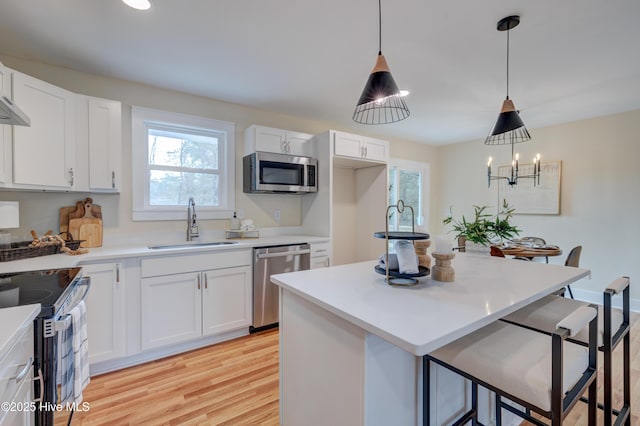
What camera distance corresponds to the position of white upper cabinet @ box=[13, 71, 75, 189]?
6.32ft

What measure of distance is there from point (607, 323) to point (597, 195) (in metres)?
3.58

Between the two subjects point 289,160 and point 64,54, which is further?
point 289,160

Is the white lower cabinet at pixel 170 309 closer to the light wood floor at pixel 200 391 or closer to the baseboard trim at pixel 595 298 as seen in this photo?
the light wood floor at pixel 200 391

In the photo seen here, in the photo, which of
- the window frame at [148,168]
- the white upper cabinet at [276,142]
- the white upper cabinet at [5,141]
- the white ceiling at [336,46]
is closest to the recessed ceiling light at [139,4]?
the white ceiling at [336,46]

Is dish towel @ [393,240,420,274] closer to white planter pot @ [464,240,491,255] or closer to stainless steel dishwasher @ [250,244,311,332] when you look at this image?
white planter pot @ [464,240,491,255]

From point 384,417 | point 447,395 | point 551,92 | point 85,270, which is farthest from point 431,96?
point 85,270

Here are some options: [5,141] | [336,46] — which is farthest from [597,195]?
[5,141]

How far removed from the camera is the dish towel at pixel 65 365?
1160mm

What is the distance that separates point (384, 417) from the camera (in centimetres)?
104

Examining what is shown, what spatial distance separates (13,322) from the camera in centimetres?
90

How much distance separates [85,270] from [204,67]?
6.08 feet

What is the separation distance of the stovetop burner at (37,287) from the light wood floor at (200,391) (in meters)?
0.91

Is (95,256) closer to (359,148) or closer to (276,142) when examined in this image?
(276,142)

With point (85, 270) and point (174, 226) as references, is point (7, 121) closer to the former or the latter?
point (85, 270)
